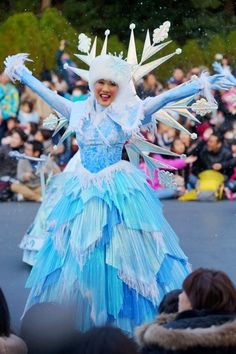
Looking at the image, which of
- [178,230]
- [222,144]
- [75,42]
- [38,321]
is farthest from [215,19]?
[38,321]

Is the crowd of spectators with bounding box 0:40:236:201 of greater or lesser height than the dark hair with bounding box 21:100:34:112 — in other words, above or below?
below

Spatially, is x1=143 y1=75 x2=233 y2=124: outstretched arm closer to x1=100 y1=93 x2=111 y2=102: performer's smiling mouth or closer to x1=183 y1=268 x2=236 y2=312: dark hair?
x1=100 y1=93 x2=111 y2=102: performer's smiling mouth

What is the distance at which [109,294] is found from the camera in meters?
5.29

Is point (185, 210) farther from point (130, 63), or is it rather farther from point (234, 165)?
point (130, 63)

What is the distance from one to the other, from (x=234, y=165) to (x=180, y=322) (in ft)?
27.0

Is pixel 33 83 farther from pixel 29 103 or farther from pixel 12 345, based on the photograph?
pixel 29 103

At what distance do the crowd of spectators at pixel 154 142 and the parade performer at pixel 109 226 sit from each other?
17.6 ft

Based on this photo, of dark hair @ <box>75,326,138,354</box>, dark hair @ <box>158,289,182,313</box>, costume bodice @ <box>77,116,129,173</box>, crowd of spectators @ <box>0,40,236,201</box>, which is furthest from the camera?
crowd of spectators @ <box>0,40,236,201</box>

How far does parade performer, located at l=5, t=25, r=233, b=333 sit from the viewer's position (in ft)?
17.3

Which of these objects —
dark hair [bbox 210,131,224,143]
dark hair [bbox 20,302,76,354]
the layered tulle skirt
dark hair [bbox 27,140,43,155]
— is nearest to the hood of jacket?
dark hair [bbox 20,302,76,354]

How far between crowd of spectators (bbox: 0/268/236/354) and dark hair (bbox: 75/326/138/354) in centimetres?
17

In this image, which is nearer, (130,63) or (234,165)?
(130,63)

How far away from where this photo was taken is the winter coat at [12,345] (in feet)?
11.9

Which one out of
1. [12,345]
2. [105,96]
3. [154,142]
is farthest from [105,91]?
[154,142]
